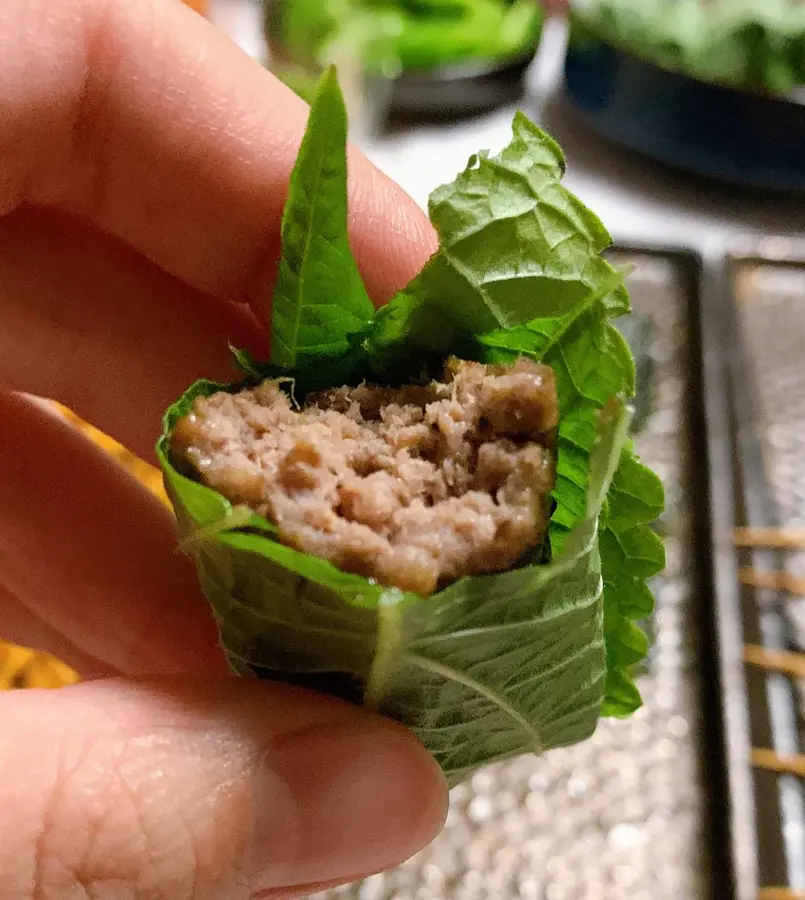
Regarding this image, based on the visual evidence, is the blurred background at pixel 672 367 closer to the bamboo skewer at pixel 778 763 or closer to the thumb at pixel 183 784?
the bamboo skewer at pixel 778 763

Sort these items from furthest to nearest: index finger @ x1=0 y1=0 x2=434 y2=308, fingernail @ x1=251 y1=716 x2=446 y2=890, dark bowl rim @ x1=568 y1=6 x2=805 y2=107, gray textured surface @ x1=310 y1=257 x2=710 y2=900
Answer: dark bowl rim @ x1=568 y1=6 x2=805 y2=107 → gray textured surface @ x1=310 y1=257 x2=710 y2=900 → index finger @ x1=0 y1=0 x2=434 y2=308 → fingernail @ x1=251 y1=716 x2=446 y2=890

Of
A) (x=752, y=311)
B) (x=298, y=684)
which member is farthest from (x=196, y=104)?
(x=752, y=311)

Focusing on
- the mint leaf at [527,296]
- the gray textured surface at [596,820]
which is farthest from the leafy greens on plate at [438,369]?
the gray textured surface at [596,820]

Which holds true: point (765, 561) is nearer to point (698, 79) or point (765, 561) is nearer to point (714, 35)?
point (698, 79)

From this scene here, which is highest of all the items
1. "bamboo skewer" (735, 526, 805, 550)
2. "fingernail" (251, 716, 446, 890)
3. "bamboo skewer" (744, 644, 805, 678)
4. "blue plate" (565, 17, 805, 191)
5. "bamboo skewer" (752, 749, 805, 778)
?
"blue plate" (565, 17, 805, 191)

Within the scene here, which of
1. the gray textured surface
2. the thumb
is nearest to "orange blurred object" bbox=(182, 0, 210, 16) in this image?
the gray textured surface

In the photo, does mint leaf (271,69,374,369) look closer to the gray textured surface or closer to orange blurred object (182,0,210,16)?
the gray textured surface

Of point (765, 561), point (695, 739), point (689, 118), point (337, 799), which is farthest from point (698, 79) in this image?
point (337, 799)

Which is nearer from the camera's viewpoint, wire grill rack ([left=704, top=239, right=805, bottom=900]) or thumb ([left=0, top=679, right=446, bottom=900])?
thumb ([left=0, top=679, right=446, bottom=900])

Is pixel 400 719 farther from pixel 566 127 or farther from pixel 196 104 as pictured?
pixel 566 127

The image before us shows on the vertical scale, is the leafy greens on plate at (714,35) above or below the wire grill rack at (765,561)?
above
